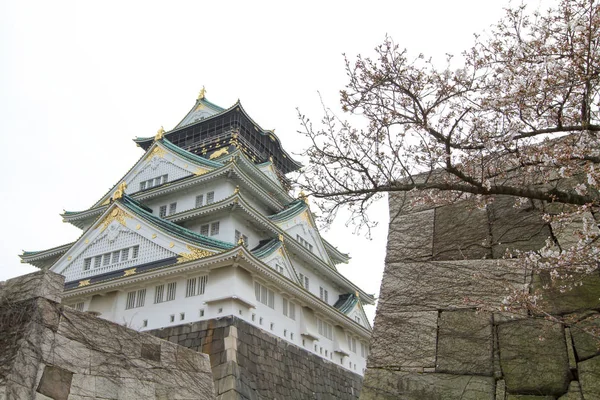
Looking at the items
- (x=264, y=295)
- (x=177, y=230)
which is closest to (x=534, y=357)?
(x=264, y=295)

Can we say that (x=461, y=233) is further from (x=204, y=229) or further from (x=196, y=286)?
(x=204, y=229)

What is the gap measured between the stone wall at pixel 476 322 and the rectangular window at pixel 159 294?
1529cm

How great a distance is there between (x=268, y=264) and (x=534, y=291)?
16334mm

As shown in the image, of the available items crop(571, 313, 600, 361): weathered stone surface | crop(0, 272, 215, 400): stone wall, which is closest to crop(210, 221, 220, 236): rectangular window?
crop(0, 272, 215, 400): stone wall

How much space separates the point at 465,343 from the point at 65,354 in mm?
4235

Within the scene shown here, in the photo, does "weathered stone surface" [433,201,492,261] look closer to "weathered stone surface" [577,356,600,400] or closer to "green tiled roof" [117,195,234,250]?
"weathered stone surface" [577,356,600,400]

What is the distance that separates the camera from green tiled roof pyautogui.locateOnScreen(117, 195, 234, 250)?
1825 centimetres

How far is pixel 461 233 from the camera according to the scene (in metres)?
4.53

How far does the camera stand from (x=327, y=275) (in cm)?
2633

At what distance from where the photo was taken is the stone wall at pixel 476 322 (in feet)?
10.8

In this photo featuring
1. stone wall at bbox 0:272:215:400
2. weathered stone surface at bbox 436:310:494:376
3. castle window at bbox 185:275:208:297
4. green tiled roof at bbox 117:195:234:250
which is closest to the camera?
weathered stone surface at bbox 436:310:494:376

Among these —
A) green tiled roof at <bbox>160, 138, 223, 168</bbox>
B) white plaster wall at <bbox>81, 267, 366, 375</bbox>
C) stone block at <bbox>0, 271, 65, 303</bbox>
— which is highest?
green tiled roof at <bbox>160, 138, 223, 168</bbox>

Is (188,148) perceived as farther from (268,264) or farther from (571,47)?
(571,47)

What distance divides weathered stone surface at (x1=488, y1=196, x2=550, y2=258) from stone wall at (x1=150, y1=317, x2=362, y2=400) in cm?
1270
